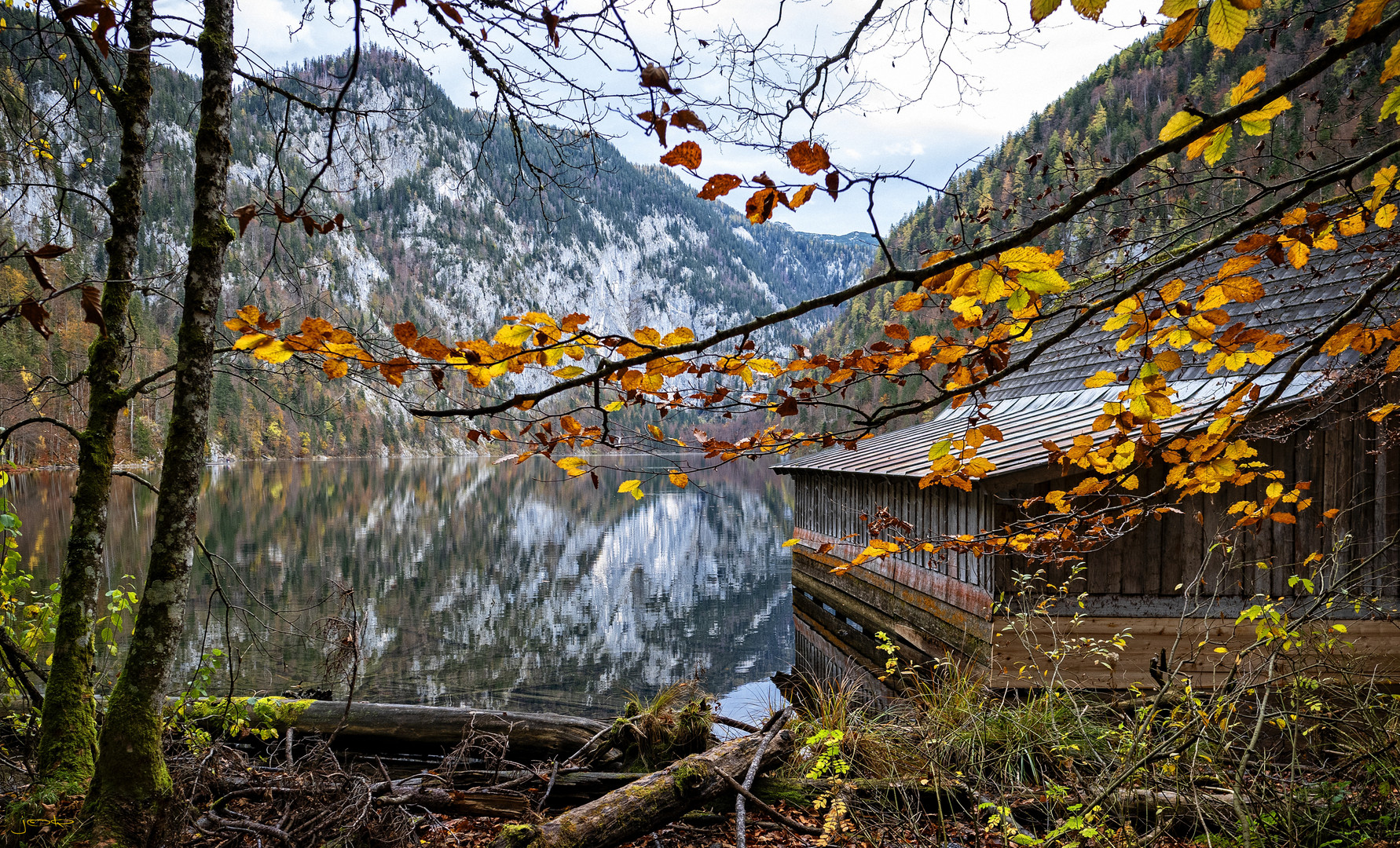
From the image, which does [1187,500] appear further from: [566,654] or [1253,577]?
[566,654]

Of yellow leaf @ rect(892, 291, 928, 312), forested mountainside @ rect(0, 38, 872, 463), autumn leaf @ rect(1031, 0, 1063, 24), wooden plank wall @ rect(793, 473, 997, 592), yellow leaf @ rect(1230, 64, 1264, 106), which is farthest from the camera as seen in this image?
wooden plank wall @ rect(793, 473, 997, 592)

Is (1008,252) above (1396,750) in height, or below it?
above

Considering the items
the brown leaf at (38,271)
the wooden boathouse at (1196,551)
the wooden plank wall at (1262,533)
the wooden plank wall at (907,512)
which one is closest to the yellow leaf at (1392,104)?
the brown leaf at (38,271)

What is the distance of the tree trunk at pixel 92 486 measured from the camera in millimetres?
3455

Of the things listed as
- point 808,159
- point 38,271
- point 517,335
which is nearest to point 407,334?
point 517,335

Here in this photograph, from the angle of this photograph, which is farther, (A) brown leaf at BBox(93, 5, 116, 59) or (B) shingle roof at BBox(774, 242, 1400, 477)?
(B) shingle roof at BBox(774, 242, 1400, 477)

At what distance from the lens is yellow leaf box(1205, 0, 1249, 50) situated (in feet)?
5.44

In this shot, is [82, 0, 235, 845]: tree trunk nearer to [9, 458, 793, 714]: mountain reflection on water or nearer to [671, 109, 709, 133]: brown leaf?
[9, 458, 793, 714]: mountain reflection on water

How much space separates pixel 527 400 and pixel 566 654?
1302 cm

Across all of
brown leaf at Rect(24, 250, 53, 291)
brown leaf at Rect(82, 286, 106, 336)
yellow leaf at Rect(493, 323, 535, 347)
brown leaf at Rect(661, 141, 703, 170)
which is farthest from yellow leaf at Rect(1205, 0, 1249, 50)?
brown leaf at Rect(82, 286, 106, 336)

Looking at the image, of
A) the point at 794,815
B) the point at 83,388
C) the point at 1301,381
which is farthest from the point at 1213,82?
the point at 83,388

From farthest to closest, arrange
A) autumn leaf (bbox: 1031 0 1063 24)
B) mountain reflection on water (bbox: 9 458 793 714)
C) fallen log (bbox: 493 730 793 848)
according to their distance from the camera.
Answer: mountain reflection on water (bbox: 9 458 793 714) < fallen log (bbox: 493 730 793 848) < autumn leaf (bbox: 1031 0 1063 24)

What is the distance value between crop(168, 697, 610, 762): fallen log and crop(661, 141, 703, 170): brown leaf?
4992mm

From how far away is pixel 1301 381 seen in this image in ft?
29.0
